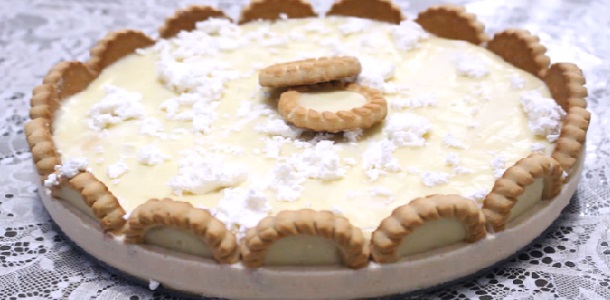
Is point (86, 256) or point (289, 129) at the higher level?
point (289, 129)

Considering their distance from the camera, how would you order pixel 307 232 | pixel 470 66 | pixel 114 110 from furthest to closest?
pixel 470 66
pixel 114 110
pixel 307 232

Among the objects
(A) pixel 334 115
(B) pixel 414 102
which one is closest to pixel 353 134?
(A) pixel 334 115

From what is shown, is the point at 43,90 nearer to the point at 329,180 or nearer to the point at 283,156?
the point at 283,156

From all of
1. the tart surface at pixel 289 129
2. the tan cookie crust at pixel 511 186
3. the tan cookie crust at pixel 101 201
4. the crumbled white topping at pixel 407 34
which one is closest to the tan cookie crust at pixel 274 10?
the tart surface at pixel 289 129

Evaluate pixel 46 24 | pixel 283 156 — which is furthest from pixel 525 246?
pixel 46 24

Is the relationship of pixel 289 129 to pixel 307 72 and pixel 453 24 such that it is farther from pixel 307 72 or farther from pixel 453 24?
pixel 453 24

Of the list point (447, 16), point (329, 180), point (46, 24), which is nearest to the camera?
point (329, 180)
